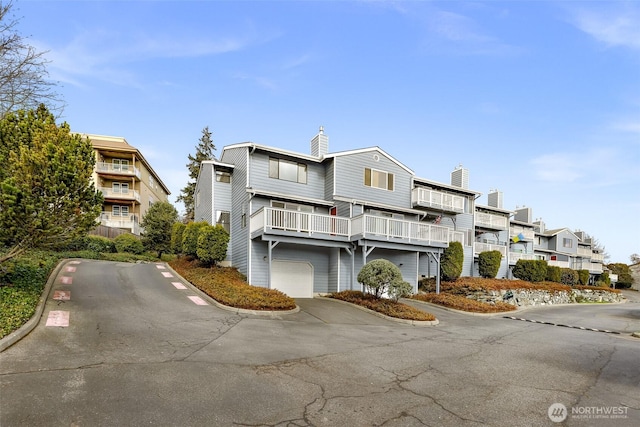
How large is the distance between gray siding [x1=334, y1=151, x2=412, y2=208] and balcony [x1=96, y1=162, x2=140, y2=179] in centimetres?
2933

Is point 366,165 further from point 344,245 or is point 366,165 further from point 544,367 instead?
point 544,367

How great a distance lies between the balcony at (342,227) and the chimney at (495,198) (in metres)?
16.6

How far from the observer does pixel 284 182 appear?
20062 millimetres

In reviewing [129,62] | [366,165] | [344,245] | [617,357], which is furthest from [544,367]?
[129,62]

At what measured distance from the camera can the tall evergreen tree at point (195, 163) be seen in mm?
42000

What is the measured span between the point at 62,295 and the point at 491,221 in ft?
105

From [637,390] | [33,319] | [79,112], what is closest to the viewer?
[637,390]

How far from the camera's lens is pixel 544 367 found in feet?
25.9

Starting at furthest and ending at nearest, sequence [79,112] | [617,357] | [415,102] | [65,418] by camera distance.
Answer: [415,102] < [79,112] < [617,357] < [65,418]

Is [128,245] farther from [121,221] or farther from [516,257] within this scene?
[516,257]

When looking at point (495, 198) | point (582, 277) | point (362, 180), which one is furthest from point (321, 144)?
point (582, 277)

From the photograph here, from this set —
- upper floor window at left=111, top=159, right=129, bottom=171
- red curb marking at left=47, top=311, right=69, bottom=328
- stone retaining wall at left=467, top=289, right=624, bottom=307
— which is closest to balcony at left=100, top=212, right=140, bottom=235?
upper floor window at left=111, top=159, right=129, bottom=171

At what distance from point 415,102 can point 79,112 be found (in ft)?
46.3

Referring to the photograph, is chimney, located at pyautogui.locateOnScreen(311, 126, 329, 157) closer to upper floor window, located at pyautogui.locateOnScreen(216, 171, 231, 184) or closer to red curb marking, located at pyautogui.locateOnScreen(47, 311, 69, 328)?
upper floor window, located at pyautogui.locateOnScreen(216, 171, 231, 184)
